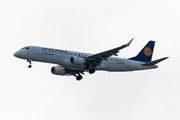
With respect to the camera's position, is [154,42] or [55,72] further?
[154,42]

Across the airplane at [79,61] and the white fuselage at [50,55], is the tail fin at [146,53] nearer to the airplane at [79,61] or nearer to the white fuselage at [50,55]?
the airplane at [79,61]

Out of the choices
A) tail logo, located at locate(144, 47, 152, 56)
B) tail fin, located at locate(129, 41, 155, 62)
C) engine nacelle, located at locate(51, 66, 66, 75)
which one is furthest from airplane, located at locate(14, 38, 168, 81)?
tail logo, located at locate(144, 47, 152, 56)

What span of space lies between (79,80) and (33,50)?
10.3 meters

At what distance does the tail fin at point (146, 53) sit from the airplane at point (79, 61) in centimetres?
57

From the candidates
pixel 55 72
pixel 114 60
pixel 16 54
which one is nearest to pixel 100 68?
pixel 114 60

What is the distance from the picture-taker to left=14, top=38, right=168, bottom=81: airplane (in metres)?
63.9

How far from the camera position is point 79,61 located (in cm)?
6419

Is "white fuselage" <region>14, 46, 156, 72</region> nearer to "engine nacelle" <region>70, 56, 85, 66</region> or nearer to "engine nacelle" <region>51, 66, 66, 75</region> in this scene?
"engine nacelle" <region>70, 56, 85, 66</region>

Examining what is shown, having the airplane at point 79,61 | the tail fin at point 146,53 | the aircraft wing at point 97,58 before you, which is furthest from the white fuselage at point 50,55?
the tail fin at point 146,53

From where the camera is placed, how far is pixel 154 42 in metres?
75.4

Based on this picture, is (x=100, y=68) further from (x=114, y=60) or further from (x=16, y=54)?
(x=16, y=54)

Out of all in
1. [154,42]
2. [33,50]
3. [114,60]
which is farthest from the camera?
[154,42]

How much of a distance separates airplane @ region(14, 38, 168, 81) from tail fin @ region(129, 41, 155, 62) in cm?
57

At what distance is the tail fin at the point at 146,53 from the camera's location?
72119 mm
